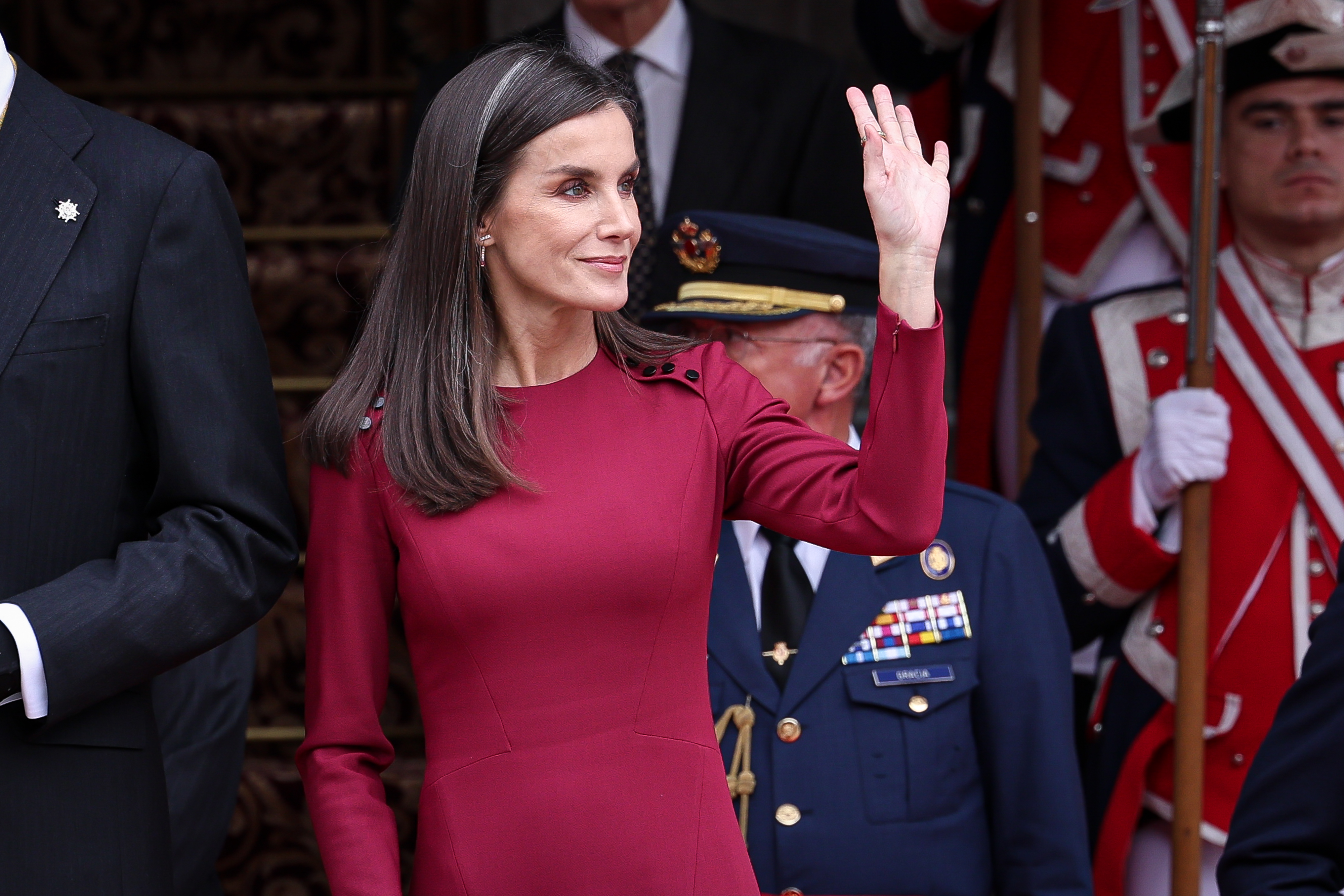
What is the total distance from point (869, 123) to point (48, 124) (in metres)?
0.92

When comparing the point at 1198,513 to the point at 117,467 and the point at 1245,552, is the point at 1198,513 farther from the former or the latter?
the point at 117,467

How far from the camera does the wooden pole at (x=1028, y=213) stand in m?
3.73

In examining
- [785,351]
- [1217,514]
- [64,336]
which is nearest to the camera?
[64,336]

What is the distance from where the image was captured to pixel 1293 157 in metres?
3.39

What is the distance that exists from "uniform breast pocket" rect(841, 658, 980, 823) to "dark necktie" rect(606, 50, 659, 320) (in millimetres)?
904

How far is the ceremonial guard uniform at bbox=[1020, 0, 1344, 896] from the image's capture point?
3252 mm

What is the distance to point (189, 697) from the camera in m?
2.83

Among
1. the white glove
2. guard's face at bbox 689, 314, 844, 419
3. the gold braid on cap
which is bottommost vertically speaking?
the white glove

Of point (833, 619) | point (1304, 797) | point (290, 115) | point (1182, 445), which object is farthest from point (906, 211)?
point (290, 115)

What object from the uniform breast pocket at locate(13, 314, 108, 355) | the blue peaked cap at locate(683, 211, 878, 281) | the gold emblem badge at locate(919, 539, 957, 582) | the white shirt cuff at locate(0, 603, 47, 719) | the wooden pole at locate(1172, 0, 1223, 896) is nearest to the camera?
the white shirt cuff at locate(0, 603, 47, 719)

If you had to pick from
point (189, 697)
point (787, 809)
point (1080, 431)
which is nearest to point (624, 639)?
point (787, 809)

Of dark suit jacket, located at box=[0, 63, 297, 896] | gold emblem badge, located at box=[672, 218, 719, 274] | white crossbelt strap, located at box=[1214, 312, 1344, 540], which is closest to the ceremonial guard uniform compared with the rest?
white crossbelt strap, located at box=[1214, 312, 1344, 540]

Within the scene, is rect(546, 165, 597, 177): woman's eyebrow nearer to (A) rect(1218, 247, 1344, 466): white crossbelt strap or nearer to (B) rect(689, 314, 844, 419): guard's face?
(B) rect(689, 314, 844, 419): guard's face

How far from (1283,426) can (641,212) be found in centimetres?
120
